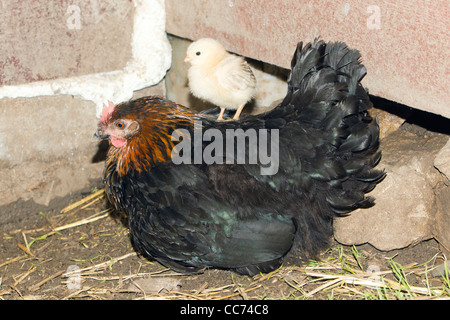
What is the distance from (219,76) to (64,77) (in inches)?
51.5

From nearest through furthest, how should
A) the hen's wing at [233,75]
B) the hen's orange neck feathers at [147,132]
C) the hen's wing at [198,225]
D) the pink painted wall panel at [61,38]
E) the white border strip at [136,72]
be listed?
the hen's wing at [198,225], the hen's orange neck feathers at [147,132], the hen's wing at [233,75], the pink painted wall panel at [61,38], the white border strip at [136,72]

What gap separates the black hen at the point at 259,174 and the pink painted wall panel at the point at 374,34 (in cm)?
19

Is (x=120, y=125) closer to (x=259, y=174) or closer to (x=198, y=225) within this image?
(x=198, y=225)

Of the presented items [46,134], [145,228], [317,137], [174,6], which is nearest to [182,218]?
[145,228]

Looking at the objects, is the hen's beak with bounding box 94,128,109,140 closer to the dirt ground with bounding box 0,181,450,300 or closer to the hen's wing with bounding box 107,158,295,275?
the hen's wing with bounding box 107,158,295,275

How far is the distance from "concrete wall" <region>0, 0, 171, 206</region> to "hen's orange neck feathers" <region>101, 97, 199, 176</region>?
40.9 inches

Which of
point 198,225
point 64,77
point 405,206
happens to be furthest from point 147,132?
point 405,206

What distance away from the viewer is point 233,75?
136 inches

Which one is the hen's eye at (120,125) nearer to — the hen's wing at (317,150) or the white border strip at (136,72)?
the hen's wing at (317,150)

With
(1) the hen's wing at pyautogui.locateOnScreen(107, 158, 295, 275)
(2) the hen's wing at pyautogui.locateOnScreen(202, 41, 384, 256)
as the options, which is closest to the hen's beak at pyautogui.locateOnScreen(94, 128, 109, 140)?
(1) the hen's wing at pyautogui.locateOnScreen(107, 158, 295, 275)

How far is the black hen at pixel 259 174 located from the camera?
9.66 ft

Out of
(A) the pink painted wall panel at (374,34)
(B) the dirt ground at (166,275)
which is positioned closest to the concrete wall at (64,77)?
(B) the dirt ground at (166,275)

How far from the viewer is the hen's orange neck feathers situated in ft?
10.1

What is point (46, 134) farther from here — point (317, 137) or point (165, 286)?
point (317, 137)
